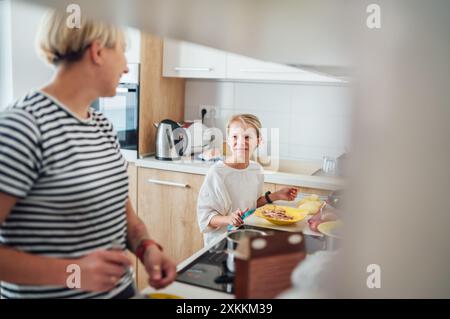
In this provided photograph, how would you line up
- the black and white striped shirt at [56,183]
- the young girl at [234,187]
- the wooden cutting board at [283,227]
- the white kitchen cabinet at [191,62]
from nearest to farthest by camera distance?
the black and white striped shirt at [56,183], the wooden cutting board at [283,227], the young girl at [234,187], the white kitchen cabinet at [191,62]

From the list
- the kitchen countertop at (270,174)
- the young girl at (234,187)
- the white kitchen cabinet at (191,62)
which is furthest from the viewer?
the white kitchen cabinet at (191,62)

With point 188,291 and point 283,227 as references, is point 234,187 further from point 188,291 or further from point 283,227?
point 188,291

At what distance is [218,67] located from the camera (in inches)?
57.6

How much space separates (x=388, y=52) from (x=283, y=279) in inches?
9.5

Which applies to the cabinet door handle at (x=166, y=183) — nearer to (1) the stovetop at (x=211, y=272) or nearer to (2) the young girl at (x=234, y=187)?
(2) the young girl at (x=234, y=187)

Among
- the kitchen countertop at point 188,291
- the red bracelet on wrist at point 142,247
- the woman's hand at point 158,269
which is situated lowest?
the kitchen countertop at point 188,291

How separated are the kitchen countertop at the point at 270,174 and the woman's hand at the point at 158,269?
733 millimetres

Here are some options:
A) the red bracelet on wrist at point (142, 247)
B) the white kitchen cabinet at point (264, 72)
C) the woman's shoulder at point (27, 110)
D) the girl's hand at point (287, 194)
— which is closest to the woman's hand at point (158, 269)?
the red bracelet on wrist at point (142, 247)

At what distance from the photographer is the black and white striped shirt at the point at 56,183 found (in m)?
0.40

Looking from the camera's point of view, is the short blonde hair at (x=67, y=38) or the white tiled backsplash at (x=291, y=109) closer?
the short blonde hair at (x=67, y=38)

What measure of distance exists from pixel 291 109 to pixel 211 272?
105 centimetres

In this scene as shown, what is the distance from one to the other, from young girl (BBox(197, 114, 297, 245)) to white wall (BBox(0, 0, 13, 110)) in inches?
19.0

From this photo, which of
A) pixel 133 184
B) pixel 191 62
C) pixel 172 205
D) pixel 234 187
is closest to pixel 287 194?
pixel 234 187

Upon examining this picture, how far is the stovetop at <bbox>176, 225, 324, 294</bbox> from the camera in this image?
54cm
